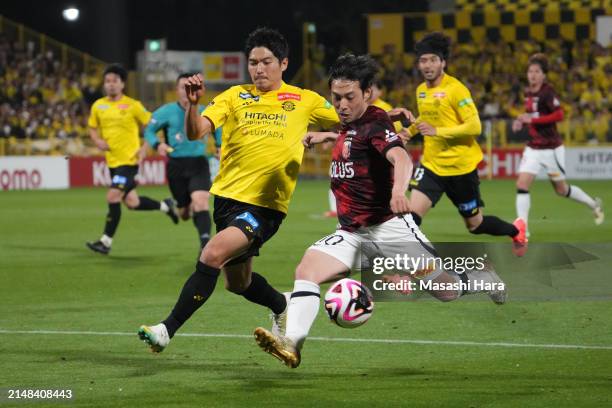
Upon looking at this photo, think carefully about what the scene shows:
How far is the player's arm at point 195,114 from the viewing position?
7.08m

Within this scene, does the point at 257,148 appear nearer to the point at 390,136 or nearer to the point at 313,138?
the point at 313,138

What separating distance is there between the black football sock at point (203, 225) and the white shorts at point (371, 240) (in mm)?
6577

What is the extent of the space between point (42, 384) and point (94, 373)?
0.44 metres

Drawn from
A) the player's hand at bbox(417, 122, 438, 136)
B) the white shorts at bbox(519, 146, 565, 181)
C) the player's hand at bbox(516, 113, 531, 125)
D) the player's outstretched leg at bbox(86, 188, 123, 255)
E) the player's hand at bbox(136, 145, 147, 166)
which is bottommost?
the player's outstretched leg at bbox(86, 188, 123, 255)

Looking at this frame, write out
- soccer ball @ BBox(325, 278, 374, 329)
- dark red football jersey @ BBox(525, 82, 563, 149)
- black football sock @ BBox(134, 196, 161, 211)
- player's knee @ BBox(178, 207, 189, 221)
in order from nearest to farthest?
1. soccer ball @ BBox(325, 278, 374, 329)
2. player's knee @ BBox(178, 207, 189, 221)
3. dark red football jersey @ BBox(525, 82, 563, 149)
4. black football sock @ BBox(134, 196, 161, 211)

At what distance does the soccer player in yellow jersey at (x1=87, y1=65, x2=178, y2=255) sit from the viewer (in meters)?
15.6

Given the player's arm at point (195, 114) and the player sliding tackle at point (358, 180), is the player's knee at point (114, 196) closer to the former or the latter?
the player's arm at point (195, 114)

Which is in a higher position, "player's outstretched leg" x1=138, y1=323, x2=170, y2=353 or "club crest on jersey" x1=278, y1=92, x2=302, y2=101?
"club crest on jersey" x1=278, y1=92, x2=302, y2=101

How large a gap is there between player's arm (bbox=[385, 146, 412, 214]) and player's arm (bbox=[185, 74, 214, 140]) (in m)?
1.22

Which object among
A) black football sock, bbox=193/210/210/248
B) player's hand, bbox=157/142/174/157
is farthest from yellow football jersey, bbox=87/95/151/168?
black football sock, bbox=193/210/210/248

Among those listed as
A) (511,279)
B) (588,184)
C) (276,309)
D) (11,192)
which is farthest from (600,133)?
(276,309)

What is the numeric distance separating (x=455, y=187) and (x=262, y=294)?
14.9 feet

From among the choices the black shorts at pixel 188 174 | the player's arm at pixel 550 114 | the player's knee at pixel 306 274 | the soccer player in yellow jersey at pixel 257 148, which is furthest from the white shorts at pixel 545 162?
the player's knee at pixel 306 274

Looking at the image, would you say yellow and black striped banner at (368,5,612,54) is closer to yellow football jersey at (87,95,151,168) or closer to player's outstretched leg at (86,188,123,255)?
yellow football jersey at (87,95,151,168)
